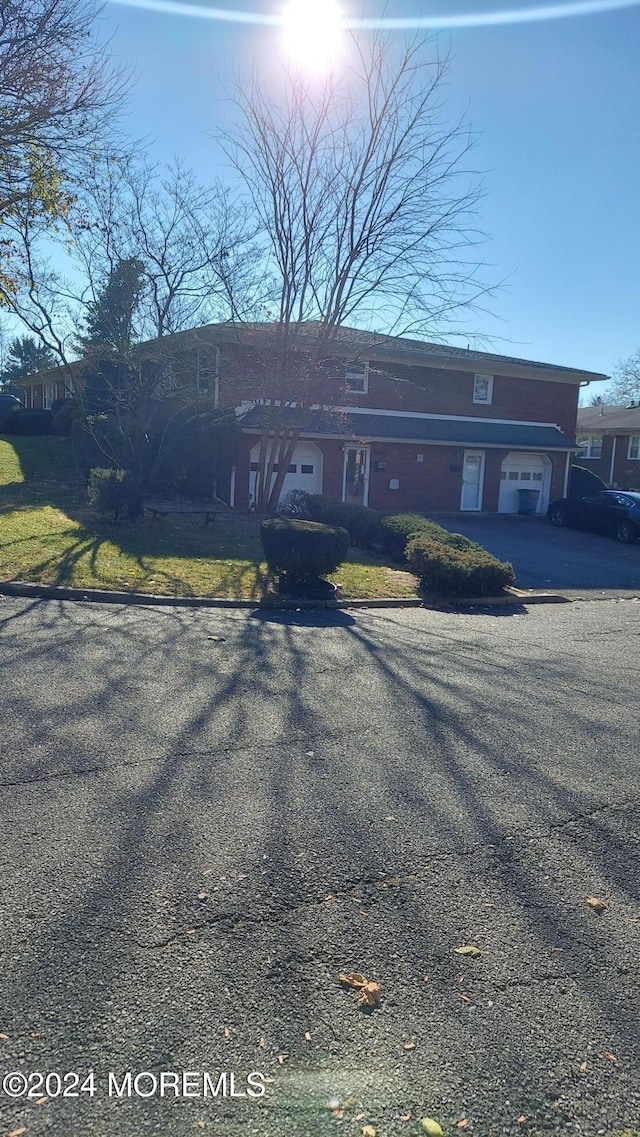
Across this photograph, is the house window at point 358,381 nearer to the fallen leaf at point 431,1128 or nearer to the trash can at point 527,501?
the trash can at point 527,501

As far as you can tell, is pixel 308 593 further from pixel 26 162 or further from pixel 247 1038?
pixel 247 1038

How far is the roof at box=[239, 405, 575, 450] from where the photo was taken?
77.7ft

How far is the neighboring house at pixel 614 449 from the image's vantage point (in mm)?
38844

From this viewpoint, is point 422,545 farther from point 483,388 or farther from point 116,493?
point 483,388

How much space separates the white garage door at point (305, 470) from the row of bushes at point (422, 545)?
337cm

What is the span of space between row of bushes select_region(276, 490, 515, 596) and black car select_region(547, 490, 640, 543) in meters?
9.43

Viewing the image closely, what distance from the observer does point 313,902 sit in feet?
11.7

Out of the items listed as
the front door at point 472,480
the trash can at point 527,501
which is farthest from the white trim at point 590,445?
the front door at point 472,480

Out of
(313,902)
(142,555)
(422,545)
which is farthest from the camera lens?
(422,545)

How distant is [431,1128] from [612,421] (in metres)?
41.5

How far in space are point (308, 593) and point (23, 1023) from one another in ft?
32.2

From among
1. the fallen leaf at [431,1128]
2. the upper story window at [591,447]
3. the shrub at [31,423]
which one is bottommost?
the fallen leaf at [431,1128]

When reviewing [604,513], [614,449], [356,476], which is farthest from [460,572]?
[614,449]

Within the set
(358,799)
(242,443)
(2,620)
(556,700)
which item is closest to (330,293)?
(242,443)
